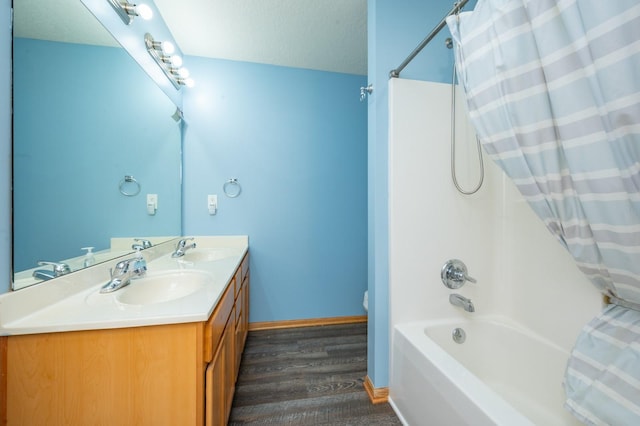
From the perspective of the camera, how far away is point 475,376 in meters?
1.00

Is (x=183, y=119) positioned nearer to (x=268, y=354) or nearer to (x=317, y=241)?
(x=317, y=241)

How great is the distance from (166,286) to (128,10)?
59.5 inches

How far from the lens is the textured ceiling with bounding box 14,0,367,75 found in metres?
1.61

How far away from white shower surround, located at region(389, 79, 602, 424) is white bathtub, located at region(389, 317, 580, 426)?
8 centimetres

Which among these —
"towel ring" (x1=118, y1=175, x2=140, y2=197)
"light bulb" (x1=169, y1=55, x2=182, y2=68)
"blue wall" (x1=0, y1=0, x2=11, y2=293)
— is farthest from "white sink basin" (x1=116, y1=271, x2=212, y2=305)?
"light bulb" (x1=169, y1=55, x2=182, y2=68)

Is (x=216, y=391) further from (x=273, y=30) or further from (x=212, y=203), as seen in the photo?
(x=273, y=30)

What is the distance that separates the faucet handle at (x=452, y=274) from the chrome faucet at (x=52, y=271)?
1.82m

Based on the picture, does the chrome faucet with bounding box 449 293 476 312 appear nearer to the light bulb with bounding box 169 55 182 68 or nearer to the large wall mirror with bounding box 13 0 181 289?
the large wall mirror with bounding box 13 0 181 289

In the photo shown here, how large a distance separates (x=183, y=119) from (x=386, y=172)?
6.20ft

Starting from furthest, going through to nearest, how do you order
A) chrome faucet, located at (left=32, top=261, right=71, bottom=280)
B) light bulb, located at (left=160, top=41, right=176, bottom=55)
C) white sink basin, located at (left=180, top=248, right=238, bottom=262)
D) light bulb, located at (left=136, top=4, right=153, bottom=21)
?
white sink basin, located at (left=180, top=248, right=238, bottom=262) → light bulb, located at (left=160, top=41, right=176, bottom=55) → light bulb, located at (left=136, top=4, right=153, bottom=21) → chrome faucet, located at (left=32, top=261, right=71, bottom=280)

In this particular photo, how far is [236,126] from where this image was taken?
219 centimetres

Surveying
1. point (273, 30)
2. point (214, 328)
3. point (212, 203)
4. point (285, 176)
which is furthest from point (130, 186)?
point (273, 30)

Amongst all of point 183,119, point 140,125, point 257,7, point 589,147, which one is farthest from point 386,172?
point 183,119

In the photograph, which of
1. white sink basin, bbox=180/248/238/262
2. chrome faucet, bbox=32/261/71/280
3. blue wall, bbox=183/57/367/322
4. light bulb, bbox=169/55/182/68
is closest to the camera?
chrome faucet, bbox=32/261/71/280
